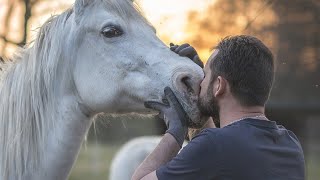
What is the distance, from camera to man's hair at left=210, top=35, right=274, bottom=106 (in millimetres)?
2393

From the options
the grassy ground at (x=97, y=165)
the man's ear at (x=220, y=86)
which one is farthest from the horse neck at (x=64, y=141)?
the grassy ground at (x=97, y=165)

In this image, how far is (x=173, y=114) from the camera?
271 centimetres

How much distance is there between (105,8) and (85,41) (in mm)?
180

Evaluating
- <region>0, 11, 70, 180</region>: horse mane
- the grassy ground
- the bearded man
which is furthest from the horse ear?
the grassy ground

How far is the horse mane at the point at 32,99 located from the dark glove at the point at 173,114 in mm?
470

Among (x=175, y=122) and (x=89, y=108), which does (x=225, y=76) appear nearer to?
(x=175, y=122)

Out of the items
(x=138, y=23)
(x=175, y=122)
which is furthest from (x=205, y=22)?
(x=175, y=122)

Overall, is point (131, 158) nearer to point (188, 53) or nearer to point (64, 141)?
point (64, 141)

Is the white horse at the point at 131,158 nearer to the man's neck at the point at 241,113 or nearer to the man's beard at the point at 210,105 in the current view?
the man's beard at the point at 210,105

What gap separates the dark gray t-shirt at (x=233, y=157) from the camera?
92.0 inches

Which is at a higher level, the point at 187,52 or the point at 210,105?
the point at 187,52

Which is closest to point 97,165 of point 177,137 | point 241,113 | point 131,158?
point 131,158

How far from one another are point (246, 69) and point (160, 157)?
459 mm

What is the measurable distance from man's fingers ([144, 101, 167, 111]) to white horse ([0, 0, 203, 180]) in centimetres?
3
